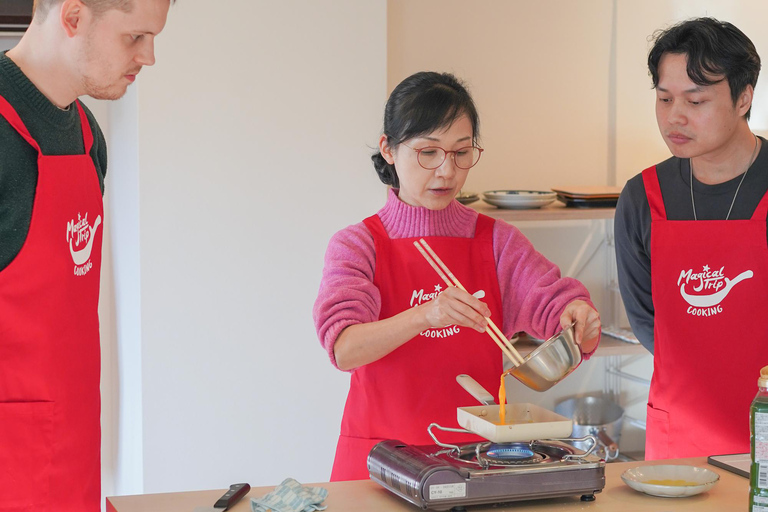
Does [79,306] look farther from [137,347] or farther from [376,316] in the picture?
[137,347]

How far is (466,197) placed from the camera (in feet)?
10.4

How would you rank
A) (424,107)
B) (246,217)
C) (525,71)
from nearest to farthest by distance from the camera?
(424,107) < (246,217) < (525,71)

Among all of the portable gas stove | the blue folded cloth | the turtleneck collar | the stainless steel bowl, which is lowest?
the blue folded cloth

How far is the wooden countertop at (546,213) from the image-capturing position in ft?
10.0

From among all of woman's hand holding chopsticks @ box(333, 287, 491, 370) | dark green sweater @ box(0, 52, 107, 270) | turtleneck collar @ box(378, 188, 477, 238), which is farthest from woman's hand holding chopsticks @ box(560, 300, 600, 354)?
dark green sweater @ box(0, 52, 107, 270)

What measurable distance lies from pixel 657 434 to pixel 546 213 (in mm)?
990

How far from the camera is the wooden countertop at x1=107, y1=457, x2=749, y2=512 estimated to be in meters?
1.54

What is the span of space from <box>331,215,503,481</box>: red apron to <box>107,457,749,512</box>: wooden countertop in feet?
1.08

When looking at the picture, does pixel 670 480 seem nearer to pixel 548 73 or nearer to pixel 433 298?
pixel 433 298

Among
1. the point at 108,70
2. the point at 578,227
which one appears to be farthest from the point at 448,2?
the point at 108,70

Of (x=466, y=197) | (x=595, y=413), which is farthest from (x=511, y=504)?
(x=595, y=413)

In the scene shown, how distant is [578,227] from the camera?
3.60 metres

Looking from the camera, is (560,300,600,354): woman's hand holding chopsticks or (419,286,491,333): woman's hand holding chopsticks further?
(560,300,600,354): woman's hand holding chopsticks

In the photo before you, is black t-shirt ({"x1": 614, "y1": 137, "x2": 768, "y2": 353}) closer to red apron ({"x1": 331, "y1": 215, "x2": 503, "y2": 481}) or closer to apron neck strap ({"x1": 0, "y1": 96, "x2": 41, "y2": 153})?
red apron ({"x1": 331, "y1": 215, "x2": 503, "y2": 481})
